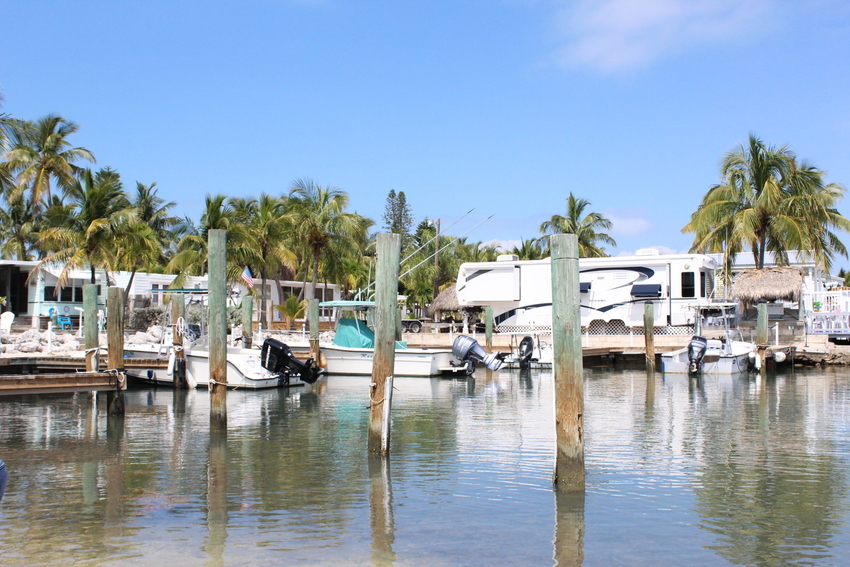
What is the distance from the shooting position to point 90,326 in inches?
658

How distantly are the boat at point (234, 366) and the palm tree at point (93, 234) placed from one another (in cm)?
1079

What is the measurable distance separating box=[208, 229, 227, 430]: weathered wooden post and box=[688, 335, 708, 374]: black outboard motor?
18.3 metres

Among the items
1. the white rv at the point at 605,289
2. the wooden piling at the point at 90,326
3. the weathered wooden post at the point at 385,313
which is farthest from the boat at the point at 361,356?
the weathered wooden post at the point at 385,313

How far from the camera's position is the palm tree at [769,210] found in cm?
3284

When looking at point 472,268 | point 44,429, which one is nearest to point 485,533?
point 44,429

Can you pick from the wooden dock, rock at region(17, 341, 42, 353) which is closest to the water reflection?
the wooden dock

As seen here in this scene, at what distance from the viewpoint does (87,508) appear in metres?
9.16

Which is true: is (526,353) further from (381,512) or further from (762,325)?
(381,512)

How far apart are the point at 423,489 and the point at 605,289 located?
2565 centimetres

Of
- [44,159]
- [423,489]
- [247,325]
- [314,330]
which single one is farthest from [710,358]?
[44,159]

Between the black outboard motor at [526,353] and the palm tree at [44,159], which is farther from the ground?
the palm tree at [44,159]

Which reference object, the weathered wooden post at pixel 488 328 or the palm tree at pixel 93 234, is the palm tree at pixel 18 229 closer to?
the palm tree at pixel 93 234

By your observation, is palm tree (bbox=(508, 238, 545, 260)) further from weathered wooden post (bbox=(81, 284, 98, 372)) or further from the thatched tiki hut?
weathered wooden post (bbox=(81, 284, 98, 372))

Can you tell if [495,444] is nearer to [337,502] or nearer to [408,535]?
[337,502]
